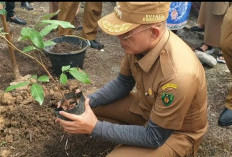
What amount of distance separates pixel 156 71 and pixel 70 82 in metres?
1.40

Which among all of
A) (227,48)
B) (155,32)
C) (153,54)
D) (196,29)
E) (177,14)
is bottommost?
(196,29)

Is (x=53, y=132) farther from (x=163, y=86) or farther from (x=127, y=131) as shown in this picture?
(x=163, y=86)

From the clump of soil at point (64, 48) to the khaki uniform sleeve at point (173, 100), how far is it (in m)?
1.56

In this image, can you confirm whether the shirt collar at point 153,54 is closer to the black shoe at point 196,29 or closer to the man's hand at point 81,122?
the man's hand at point 81,122

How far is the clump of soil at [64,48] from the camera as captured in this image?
2.93 m

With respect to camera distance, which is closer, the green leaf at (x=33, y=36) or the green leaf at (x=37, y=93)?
the green leaf at (x=33, y=36)

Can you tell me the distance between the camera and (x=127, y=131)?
171 cm

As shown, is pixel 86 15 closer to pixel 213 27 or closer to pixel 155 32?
pixel 213 27

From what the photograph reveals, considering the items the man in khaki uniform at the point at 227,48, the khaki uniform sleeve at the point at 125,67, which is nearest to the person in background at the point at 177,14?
the man in khaki uniform at the point at 227,48

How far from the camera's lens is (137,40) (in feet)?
4.94

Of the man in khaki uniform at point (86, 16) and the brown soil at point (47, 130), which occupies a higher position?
the man in khaki uniform at point (86, 16)

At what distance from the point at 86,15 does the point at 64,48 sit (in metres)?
0.73

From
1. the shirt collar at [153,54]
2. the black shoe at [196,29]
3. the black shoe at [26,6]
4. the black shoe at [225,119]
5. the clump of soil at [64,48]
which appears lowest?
the black shoe at [196,29]

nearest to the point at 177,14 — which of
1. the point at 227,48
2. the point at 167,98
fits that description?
the point at 227,48
